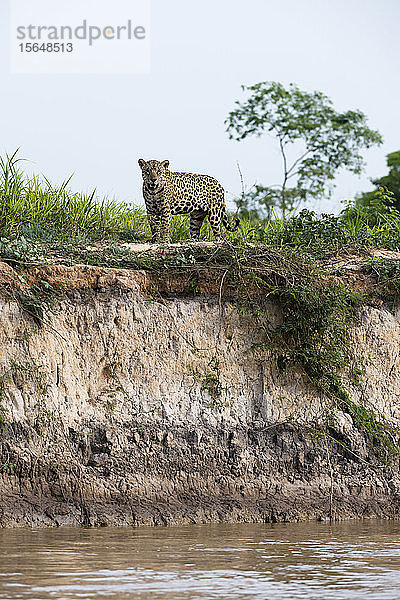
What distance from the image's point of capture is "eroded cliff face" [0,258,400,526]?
7.79m

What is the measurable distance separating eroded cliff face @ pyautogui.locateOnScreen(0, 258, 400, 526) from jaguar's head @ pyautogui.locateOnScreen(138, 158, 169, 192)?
2.53m

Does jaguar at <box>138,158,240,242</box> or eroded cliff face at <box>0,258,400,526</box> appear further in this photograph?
jaguar at <box>138,158,240,242</box>

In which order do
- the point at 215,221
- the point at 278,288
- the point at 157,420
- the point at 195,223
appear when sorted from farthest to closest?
the point at 195,223 → the point at 215,221 → the point at 278,288 → the point at 157,420

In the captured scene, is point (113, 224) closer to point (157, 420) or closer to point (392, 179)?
point (157, 420)

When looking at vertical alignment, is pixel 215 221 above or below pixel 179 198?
below

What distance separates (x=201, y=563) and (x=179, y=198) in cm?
631

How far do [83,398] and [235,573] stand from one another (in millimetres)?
3171

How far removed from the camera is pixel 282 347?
884 centimetres

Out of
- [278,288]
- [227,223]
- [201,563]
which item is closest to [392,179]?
[227,223]

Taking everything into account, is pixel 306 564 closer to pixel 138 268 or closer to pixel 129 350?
pixel 129 350

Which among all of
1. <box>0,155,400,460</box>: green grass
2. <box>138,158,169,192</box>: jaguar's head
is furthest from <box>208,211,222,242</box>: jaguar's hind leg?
<box>0,155,400,460</box>: green grass

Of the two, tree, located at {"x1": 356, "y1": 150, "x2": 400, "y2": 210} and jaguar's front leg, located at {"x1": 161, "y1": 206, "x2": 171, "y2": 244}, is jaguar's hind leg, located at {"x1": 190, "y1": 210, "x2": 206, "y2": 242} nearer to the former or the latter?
jaguar's front leg, located at {"x1": 161, "y1": 206, "x2": 171, "y2": 244}

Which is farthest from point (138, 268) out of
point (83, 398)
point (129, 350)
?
point (83, 398)

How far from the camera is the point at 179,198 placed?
11.1 m
